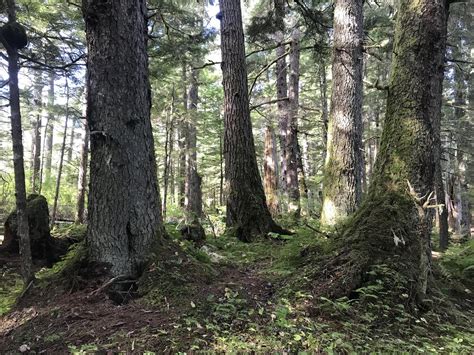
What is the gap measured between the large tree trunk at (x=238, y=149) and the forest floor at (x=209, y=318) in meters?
2.61

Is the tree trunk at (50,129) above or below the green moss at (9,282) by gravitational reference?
above

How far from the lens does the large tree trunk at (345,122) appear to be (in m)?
6.97

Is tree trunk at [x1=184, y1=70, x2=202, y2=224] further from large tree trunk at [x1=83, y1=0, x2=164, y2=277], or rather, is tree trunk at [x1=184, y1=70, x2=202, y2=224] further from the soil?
the soil

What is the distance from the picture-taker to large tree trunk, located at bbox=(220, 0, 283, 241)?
6750 mm

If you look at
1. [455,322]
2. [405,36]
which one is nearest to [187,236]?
[455,322]

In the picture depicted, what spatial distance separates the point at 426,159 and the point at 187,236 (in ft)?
12.8

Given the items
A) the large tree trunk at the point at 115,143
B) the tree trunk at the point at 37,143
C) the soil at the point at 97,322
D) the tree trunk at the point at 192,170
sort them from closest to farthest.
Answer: the soil at the point at 97,322 < the large tree trunk at the point at 115,143 < the tree trunk at the point at 192,170 < the tree trunk at the point at 37,143

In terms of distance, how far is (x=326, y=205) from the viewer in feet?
23.4

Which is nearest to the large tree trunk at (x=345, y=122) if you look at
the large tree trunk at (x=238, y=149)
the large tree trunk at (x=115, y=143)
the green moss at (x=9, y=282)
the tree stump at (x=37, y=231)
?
the large tree trunk at (x=238, y=149)

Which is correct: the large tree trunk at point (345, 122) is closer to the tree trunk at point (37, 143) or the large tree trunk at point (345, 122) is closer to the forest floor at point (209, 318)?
the forest floor at point (209, 318)

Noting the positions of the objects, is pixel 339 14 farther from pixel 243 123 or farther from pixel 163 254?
pixel 163 254

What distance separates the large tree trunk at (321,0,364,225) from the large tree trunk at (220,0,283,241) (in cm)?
136

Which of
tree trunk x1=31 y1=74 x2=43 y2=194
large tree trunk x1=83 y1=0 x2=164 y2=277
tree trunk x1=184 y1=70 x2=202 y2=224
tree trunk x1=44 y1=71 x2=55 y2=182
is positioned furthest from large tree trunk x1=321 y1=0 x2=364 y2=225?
tree trunk x1=44 y1=71 x2=55 y2=182

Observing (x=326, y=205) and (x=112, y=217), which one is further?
(x=326, y=205)
